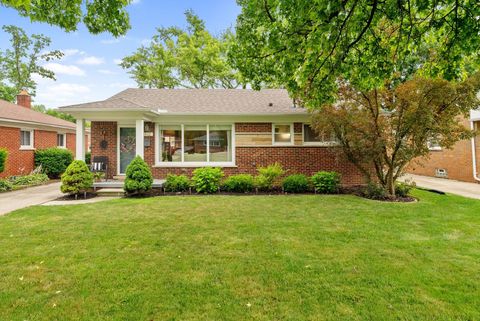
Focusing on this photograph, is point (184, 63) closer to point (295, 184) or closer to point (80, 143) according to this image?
point (80, 143)

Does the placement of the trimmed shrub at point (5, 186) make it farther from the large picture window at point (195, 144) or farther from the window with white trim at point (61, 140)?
the window with white trim at point (61, 140)

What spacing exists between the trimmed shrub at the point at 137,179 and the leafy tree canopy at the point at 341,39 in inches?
214

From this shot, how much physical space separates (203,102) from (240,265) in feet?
31.2

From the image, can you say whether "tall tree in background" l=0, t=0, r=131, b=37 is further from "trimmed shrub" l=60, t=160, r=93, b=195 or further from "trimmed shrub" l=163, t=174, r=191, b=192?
"trimmed shrub" l=163, t=174, r=191, b=192

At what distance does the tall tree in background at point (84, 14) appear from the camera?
464cm

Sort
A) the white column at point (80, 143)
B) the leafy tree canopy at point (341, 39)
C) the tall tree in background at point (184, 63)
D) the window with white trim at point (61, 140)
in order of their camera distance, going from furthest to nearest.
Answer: the tall tree in background at point (184, 63)
the window with white trim at point (61, 140)
the white column at point (80, 143)
the leafy tree canopy at point (341, 39)

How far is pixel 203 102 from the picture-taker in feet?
40.0

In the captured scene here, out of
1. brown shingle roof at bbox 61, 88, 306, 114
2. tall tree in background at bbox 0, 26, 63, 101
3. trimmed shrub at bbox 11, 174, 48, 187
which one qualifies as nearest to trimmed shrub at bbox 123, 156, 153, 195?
brown shingle roof at bbox 61, 88, 306, 114

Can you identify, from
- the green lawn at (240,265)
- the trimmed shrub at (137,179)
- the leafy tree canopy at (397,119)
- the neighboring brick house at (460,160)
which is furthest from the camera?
the neighboring brick house at (460,160)

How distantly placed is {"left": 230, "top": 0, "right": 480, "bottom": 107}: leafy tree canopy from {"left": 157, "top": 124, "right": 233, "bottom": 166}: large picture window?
5.94 metres

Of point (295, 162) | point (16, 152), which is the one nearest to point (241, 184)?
point (295, 162)

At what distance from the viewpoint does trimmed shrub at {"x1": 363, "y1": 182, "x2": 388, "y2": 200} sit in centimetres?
855

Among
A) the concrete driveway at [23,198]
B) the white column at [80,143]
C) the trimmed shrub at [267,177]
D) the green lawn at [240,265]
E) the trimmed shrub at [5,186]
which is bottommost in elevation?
the green lawn at [240,265]

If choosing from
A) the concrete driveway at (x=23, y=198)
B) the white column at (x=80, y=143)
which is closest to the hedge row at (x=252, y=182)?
the white column at (x=80, y=143)
